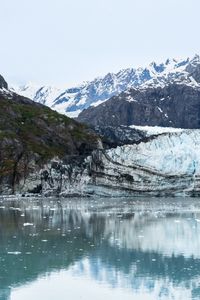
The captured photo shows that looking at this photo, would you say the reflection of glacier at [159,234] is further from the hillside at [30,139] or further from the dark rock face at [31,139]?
the hillside at [30,139]

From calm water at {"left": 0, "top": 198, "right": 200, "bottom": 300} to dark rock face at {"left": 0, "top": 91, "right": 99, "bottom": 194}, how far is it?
135 ft

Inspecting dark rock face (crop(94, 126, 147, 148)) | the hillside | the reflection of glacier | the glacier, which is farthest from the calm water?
dark rock face (crop(94, 126, 147, 148))

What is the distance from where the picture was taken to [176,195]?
69.3m

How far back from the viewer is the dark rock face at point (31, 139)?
84.2m

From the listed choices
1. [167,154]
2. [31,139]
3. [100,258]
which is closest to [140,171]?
[167,154]

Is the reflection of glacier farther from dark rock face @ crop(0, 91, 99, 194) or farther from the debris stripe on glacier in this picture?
dark rock face @ crop(0, 91, 99, 194)

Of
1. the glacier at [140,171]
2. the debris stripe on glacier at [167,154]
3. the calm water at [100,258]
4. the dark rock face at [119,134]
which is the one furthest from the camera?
the dark rock face at [119,134]

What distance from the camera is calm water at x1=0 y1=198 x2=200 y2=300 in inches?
712

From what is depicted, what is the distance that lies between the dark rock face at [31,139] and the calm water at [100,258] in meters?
41.1

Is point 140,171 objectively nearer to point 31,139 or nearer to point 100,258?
point 31,139

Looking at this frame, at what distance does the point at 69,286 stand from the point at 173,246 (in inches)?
347

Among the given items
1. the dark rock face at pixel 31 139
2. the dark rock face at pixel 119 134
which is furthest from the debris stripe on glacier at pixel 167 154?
the dark rock face at pixel 119 134

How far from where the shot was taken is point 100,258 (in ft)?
77.4

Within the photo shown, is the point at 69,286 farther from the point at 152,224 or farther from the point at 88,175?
the point at 88,175
